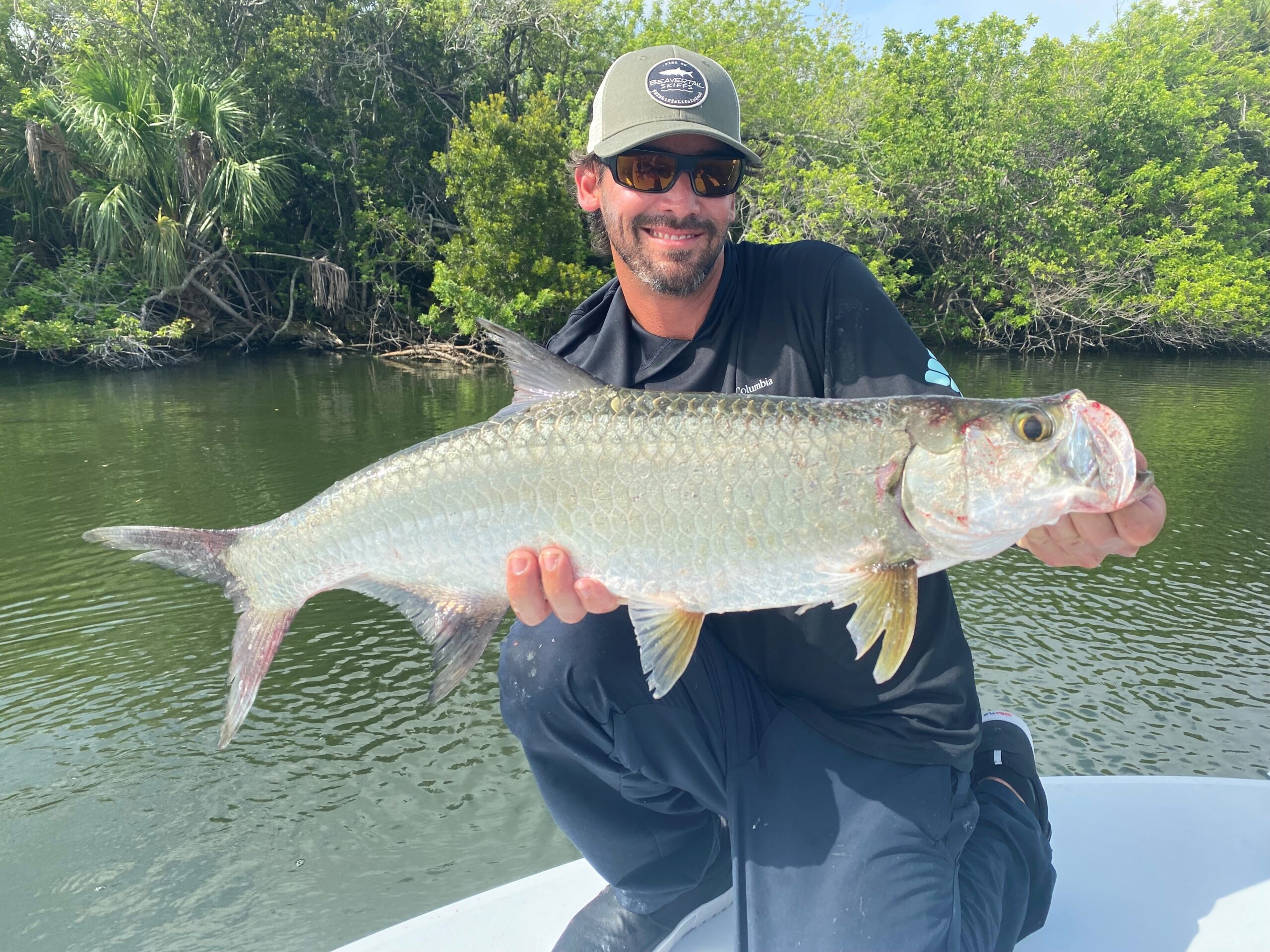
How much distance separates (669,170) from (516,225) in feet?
58.5

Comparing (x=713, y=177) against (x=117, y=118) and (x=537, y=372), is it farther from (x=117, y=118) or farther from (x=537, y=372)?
(x=117, y=118)

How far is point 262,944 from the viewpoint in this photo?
3.27 metres

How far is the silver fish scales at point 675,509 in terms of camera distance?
2.10 m

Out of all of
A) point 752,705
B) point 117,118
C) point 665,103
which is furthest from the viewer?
point 117,118

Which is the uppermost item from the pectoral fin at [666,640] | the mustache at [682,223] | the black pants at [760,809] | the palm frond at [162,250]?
the palm frond at [162,250]

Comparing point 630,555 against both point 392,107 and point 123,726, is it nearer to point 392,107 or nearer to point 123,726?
point 123,726

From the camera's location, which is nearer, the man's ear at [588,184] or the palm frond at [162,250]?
the man's ear at [588,184]

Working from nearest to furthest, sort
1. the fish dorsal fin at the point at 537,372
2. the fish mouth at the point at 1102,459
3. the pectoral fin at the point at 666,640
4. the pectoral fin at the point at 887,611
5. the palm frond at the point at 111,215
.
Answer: the fish mouth at the point at 1102,459 → the pectoral fin at the point at 887,611 → the pectoral fin at the point at 666,640 → the fish dorsal fin at the point at 537,372 → the palm frond at the point at 111,215

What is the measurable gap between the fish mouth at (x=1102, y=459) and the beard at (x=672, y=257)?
1281mm

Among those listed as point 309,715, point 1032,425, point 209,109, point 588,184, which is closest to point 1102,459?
point 1032,425

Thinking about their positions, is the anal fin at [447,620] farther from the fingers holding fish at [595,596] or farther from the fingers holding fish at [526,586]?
the fingers holding fish at [595,596]

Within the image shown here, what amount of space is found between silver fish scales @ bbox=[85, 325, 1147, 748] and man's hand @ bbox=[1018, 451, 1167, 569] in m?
0.11

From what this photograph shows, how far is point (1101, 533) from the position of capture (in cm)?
206

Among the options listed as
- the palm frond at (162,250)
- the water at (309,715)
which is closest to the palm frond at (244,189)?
the palm frond at (162,250)
